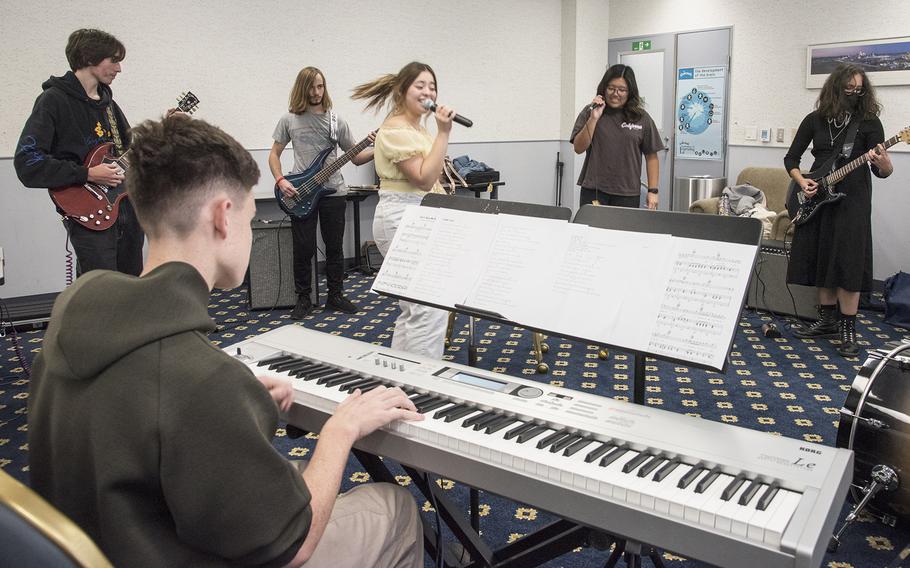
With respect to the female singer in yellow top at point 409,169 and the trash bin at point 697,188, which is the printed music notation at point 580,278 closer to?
the female singer in yellow top at point 409,169

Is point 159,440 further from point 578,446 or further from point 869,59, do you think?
point 869,59

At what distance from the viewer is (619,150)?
4391 mm

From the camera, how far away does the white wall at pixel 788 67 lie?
5.57 m

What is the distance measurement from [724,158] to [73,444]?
6.80m

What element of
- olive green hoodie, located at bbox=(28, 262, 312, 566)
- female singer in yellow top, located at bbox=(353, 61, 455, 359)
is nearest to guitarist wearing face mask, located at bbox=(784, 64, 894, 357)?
female singer in yellow top, located at bbox=(353, 61, 455, 359)

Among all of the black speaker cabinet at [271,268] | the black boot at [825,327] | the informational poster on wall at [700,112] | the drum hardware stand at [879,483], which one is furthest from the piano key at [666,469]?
the informational poster on wall at [700,112]

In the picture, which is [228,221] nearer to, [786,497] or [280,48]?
[786,497]

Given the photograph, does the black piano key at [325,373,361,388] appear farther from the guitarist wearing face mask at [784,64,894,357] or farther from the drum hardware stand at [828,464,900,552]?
the guitarist wearing face mask at [784,64,894,357]

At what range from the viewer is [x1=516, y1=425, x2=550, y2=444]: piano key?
138cm

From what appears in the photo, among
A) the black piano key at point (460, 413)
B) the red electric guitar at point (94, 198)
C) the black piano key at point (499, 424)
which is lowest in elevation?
the black piano key at point (499, 424)

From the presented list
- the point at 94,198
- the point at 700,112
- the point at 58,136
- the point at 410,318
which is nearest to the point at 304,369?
the point at 410,318

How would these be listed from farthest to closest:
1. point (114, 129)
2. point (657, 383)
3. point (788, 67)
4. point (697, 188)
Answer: point (697, 188), point (788, 67), point (657, 383), point (114, 129)

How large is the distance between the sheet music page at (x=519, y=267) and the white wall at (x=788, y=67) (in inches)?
190

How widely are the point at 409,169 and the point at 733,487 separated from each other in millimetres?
2043
